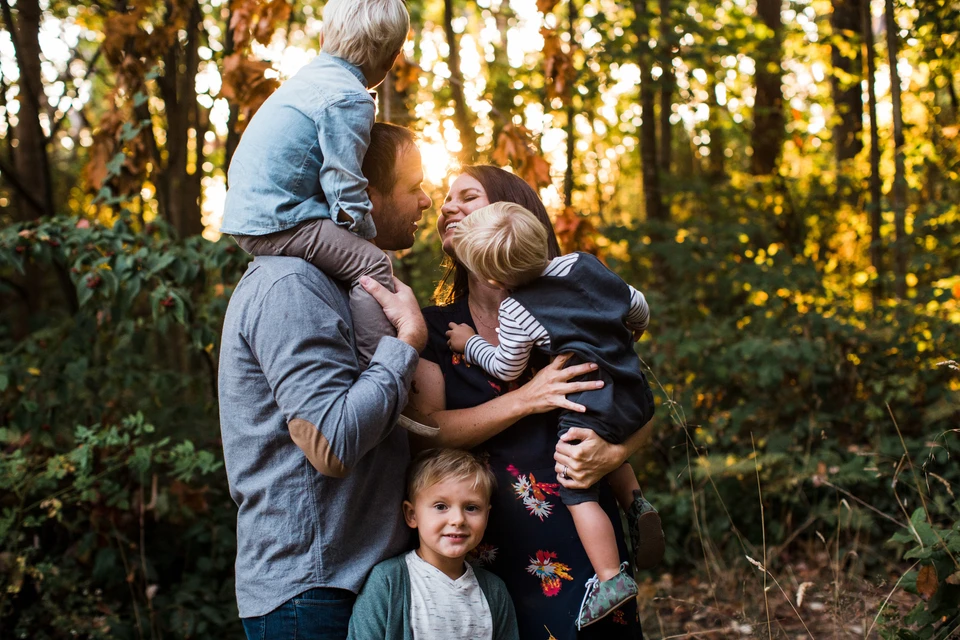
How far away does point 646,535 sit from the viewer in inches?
85.4

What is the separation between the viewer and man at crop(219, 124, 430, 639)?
60.6 inches

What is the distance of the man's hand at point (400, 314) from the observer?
172cm

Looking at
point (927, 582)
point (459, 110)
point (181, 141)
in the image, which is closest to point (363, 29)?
point (927, 582)

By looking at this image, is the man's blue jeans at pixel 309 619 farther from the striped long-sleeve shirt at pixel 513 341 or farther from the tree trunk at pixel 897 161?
the tree trunk at pixel 897 161

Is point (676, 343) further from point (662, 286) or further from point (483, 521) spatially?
point (483, 521)

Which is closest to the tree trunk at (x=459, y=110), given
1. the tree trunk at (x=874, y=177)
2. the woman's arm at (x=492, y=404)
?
the woman's arm at (x=492, y=404)

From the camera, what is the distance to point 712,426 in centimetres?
552

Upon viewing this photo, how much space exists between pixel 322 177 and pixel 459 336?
0.59 metres

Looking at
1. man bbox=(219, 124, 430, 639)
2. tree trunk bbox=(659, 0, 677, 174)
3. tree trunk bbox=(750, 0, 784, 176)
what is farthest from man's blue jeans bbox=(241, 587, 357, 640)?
tree trunk bbox=(750, 0, 784, 176)

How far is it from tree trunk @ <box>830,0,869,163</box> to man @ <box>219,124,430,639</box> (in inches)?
272

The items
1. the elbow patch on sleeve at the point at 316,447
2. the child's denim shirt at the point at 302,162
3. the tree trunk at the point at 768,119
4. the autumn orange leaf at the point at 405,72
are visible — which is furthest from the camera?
the tree trunk at the point at 768,119

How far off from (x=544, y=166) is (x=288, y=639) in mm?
2520

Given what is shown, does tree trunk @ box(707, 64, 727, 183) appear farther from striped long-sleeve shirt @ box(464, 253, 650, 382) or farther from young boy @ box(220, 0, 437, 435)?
young boy @ box(220, 0, 437, 435)

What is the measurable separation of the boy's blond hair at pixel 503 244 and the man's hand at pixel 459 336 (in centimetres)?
16
